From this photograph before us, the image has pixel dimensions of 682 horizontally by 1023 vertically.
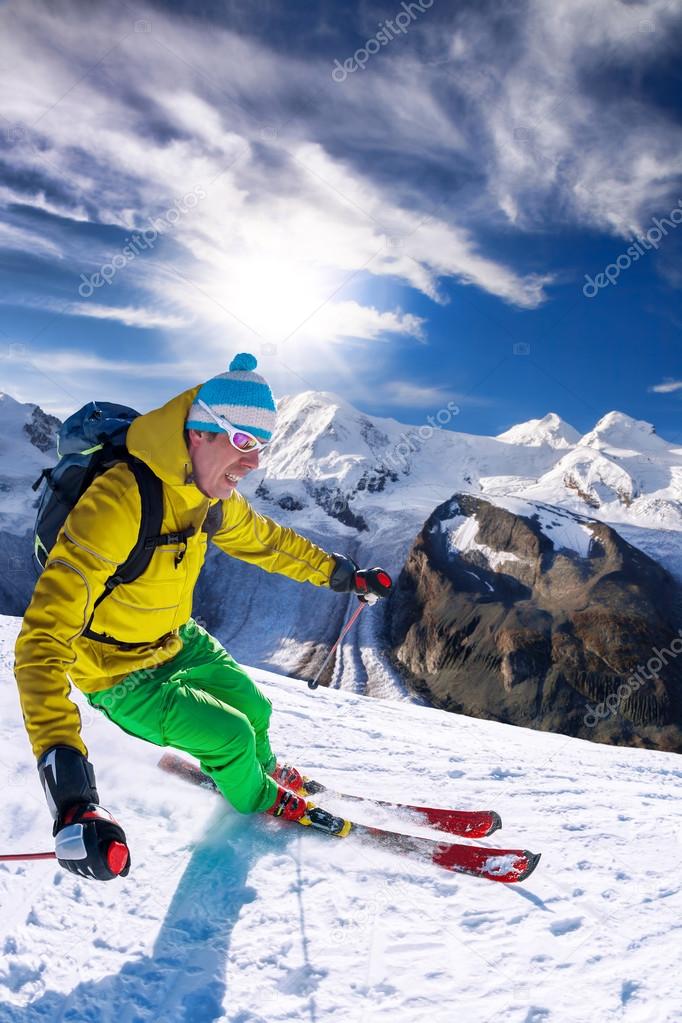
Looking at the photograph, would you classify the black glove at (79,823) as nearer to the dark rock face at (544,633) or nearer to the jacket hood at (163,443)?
the jacket hood at (163,443)

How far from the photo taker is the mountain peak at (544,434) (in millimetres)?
163000

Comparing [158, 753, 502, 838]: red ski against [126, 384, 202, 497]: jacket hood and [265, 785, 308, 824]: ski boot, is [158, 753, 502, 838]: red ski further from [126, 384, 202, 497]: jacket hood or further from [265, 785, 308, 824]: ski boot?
[126, 384, 202, 497]: jacket hood

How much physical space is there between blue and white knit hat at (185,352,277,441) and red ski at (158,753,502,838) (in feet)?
8.53

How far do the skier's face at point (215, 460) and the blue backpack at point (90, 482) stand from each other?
241mm

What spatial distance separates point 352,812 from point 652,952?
2.04 m

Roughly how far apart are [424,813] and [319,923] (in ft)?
4.97

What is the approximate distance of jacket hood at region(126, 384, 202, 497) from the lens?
9.78 feet

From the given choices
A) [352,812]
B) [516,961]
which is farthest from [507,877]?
[352,812]

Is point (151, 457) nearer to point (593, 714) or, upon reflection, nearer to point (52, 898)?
point (52, 898)

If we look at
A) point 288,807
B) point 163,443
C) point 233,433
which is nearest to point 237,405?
point 233,433

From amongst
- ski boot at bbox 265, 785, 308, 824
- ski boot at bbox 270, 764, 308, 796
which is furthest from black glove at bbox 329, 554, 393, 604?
ski boot at bbox 265, 785, 308, 824

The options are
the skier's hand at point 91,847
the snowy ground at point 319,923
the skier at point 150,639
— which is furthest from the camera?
the skier at point 150,639

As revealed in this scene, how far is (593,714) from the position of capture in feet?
108

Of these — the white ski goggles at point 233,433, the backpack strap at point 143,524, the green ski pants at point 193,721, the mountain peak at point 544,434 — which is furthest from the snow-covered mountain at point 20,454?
the mountain peak at point 544,434
